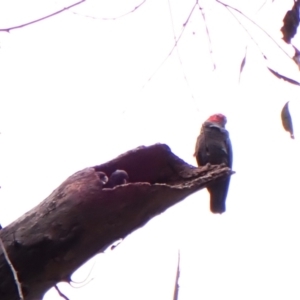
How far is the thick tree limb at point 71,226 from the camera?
118 centimetres

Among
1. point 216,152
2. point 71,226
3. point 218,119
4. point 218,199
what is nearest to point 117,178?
point 71,226

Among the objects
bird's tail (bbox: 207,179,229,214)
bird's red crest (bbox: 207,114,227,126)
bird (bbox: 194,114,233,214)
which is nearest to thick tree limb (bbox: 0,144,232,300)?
bird (bbox: 194,114,233,214)

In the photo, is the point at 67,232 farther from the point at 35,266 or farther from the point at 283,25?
the point at 283,25

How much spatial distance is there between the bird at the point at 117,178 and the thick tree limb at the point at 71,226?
46mm

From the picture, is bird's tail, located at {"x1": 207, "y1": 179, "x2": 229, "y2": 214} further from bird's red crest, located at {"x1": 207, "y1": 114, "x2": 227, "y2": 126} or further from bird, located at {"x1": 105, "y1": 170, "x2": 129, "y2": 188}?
bird, located at {"x1": 105, "y1": 170, "x2": 129, "y2": 188}

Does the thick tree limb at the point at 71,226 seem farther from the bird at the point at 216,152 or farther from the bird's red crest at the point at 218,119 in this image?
the bird's red crest at the point at 218,119

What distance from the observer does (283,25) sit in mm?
1601

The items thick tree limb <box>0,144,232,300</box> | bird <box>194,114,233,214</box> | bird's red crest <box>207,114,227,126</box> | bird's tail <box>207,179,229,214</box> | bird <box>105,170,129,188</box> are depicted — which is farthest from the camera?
bird's red crest <box>207,114,227,126</box>

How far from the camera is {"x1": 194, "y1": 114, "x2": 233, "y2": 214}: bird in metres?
4.91

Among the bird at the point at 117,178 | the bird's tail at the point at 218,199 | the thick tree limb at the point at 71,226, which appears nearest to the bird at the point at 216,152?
the bird's tail at the point at 218,199

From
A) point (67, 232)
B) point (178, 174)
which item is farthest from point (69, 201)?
point (178, 174)

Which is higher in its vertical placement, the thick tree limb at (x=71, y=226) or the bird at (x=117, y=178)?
the bird at (x=117, y=178)

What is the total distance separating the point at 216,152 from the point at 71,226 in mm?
3835

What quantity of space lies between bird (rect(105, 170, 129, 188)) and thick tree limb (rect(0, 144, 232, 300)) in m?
0.05
